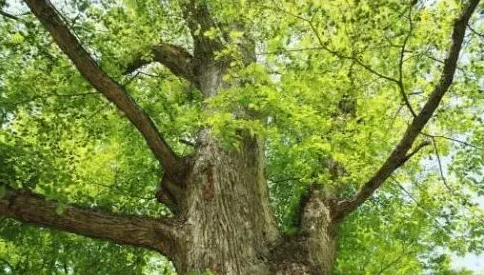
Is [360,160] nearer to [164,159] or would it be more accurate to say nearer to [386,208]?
[164,159]

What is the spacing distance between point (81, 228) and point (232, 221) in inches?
58.2

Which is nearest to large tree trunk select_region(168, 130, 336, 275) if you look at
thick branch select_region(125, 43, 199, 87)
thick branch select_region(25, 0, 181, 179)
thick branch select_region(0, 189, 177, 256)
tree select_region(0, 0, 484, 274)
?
tree select_region(0, 0, 484, 274)

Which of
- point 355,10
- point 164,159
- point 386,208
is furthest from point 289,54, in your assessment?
point 386,208

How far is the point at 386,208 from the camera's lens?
8.84 metres

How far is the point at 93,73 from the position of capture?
16.2ft

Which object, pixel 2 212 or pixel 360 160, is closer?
pixel 2 212

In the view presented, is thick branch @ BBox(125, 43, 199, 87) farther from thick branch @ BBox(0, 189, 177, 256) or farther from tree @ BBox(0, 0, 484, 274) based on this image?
thick branch @ BBox(0, 189, 177, 256)

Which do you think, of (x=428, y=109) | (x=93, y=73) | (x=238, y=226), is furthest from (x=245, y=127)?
(x=428, y=109)

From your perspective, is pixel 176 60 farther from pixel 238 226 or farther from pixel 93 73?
pixel 238 226

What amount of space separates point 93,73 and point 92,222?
1.44m

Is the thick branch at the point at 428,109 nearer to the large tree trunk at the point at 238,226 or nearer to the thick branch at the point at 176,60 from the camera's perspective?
the large tree trunk at the point at 238,226

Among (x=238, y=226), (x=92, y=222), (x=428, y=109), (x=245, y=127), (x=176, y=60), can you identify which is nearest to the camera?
(x=428, y=109)

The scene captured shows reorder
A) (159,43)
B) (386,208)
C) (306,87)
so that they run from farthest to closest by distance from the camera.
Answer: (386,208) < (159,43) < (306,87)

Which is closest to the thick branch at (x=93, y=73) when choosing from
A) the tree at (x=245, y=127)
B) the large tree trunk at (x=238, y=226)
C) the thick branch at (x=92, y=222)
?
the tree at (x=245, y=127)
